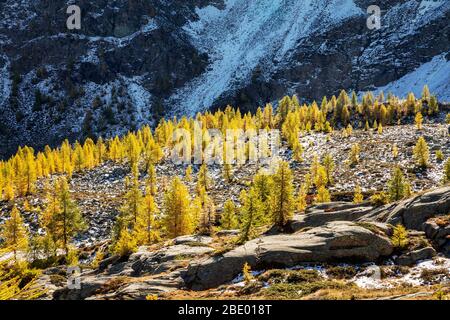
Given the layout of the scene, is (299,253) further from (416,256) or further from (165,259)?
(165,259)

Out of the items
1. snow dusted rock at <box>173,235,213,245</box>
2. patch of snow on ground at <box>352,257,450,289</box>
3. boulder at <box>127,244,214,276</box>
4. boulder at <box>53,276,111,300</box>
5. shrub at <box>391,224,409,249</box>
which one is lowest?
boulder at <box>53,276,111,300</box>

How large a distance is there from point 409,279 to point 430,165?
6893 cm

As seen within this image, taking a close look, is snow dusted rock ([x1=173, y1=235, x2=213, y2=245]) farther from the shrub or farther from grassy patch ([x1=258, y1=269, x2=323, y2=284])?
the shrub

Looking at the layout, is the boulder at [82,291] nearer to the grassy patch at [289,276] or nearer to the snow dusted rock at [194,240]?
the snow dusted rock at [194,240]

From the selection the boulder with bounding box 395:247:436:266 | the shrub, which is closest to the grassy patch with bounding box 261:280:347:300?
the boulder with bounding box 395:247:436:266

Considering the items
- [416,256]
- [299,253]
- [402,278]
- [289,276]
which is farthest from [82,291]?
[416,256]

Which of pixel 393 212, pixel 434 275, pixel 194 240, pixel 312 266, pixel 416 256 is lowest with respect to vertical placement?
pixel 194 240

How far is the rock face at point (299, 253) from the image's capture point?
32.1 meters

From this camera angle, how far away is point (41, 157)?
407 ft

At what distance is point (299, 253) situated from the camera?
32938 millimetres

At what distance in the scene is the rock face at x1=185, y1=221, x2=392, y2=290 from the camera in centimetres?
3209

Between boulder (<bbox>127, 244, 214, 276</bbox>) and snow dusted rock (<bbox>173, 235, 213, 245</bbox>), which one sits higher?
snow dusted rock (<bbox>173, 235, 213, 245</bbox>)

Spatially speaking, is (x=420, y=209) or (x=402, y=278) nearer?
(x=402, y=278)
